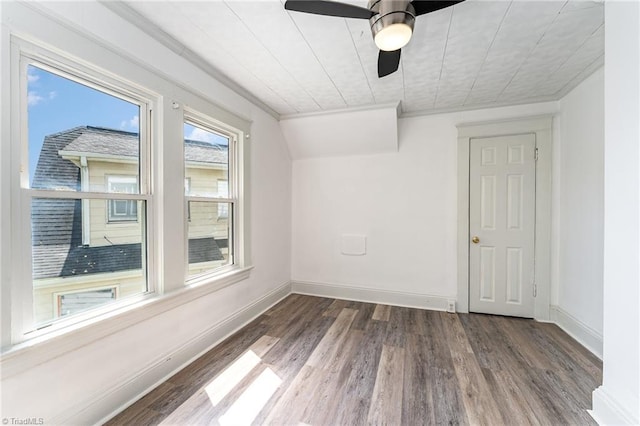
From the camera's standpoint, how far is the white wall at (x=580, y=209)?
6.88 ft

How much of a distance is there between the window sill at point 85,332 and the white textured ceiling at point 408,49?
186 centimetres

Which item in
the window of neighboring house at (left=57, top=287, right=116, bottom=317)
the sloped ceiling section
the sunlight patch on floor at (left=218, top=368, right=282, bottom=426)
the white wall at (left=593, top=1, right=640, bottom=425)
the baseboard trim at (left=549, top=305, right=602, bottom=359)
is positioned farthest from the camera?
the sloped ceiling section

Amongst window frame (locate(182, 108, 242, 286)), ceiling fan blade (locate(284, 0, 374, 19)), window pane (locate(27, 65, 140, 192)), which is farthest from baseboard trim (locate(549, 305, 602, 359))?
window pane (locate(27, 65, 140, 192))

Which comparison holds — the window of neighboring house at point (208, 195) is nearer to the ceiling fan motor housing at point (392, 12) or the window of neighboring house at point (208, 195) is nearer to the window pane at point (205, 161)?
the window pane at point (205, 161)

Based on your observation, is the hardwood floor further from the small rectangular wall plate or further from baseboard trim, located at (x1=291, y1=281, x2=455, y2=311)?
the small rectangular wall plate

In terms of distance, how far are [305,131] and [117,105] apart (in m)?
2.11

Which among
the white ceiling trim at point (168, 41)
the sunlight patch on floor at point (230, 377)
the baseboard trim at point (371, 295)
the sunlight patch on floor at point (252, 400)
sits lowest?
the sunlight patch on floor at point (252, 400)

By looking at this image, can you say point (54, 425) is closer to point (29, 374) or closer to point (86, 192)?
point (29, 374)

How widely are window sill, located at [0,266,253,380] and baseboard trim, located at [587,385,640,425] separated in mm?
2771

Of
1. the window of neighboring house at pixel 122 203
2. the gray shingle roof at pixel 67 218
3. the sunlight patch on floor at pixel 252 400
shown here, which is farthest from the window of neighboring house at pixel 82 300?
the sunlight patch on floor at pixel 252 400

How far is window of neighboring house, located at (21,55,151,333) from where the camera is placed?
124 cm

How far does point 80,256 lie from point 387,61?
233 centimetres

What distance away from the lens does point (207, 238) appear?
2.31 m

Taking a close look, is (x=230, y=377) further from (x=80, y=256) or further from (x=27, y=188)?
(x=27, y=188)
